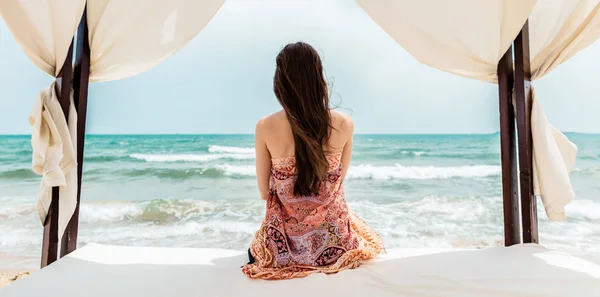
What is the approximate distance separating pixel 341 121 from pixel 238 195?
512 centimetres

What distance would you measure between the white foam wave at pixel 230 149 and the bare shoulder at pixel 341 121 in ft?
31.7

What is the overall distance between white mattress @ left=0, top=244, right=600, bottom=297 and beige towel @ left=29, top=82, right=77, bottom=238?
1.03 feet

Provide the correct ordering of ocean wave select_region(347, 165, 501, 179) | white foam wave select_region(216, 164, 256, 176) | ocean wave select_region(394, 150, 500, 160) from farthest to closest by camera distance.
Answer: ocean wave select_region(394, 150, 500, 160), white foam wave select_region(216, 164, 256, 176), ocean wave select_region(347, 165, 501, 179)

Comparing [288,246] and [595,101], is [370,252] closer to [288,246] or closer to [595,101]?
[288,246]

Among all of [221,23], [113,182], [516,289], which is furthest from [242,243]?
[221,23]

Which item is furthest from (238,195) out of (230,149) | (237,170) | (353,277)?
(230,149)

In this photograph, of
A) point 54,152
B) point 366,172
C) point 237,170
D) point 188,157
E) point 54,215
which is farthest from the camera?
point 188,157

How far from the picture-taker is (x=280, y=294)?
1.21m

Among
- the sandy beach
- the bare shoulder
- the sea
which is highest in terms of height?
the bare shoulder

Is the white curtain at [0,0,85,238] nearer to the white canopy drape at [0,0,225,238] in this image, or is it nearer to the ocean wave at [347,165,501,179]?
the white canopy drape at [0,0,225,238]

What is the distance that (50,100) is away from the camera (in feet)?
5.93

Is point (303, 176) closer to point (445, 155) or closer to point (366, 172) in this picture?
point (366, 172)

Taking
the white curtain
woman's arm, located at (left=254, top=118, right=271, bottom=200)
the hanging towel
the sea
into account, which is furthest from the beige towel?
the hanging towel

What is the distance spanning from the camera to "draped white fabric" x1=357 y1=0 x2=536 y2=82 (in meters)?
1.87
